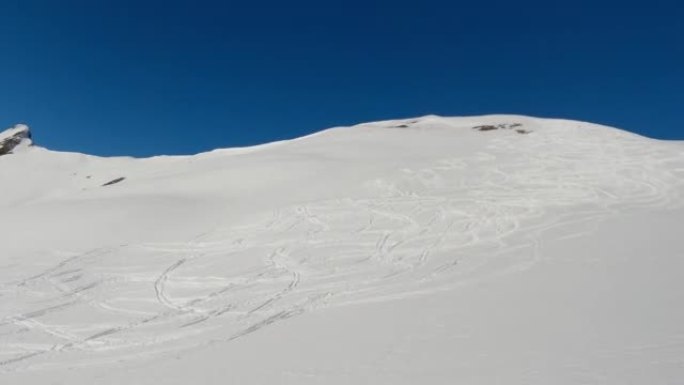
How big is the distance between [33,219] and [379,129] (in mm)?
25284

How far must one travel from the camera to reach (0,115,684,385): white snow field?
5.52 meters

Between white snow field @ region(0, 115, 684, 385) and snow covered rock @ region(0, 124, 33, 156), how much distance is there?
37.7 metres

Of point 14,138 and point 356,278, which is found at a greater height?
point 14,138

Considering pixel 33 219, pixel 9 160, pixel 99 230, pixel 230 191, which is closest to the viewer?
pixel 99 230

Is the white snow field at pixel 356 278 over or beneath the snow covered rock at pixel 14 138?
beneath

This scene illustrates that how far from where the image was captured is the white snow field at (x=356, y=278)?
5.52 metres

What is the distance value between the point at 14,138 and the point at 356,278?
54332 mm

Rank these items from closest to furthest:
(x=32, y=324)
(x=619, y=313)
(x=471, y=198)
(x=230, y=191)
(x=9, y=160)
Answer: (x=619, y=313)
(x=32, y=324)
(x=471, y=198)
(x=230, y=191)
(x=9, y=160)

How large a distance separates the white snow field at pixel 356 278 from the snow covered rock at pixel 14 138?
37723 mm

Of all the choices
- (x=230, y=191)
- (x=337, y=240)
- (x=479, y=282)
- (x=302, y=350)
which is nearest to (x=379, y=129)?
(x=230, y=191)

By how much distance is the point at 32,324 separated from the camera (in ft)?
23.9

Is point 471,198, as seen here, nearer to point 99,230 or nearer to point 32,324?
point 99,230

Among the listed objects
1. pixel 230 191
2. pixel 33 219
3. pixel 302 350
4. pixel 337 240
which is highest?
pixel 230 191

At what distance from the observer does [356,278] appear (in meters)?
9.10
